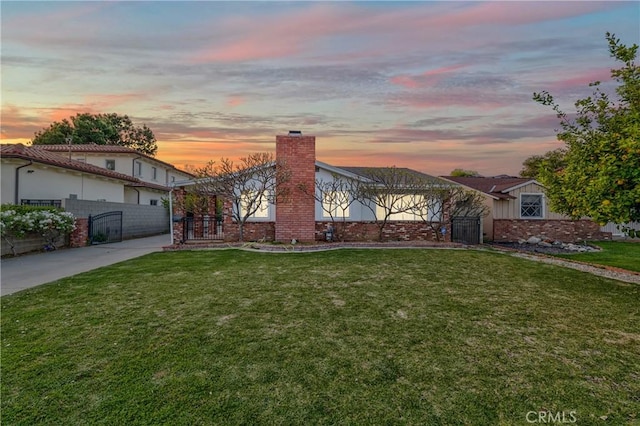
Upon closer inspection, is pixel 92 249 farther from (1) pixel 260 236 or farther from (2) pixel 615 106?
(2) pixel 615 106

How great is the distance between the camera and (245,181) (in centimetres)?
1292

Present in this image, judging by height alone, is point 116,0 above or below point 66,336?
above

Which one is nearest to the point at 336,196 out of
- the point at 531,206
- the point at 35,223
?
the point at 35,223

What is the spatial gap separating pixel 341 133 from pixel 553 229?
1341 cm

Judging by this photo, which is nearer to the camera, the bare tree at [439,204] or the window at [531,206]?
the bare tree at [439,204]

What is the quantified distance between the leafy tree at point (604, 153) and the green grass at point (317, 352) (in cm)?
180

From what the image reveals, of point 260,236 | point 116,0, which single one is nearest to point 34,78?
point 116,0

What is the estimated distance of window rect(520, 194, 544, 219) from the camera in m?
18.6

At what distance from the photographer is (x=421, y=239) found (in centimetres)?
1494

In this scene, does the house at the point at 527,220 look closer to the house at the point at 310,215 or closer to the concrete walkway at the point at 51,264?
the house at the point at 310,215

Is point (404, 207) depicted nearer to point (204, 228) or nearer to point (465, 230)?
point (465, 230)

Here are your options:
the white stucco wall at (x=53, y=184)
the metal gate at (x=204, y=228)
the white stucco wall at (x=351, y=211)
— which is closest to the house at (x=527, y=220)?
the white stucco wall at (x=351, y=211)

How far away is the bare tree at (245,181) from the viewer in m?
12.9

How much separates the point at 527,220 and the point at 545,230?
1.13m
